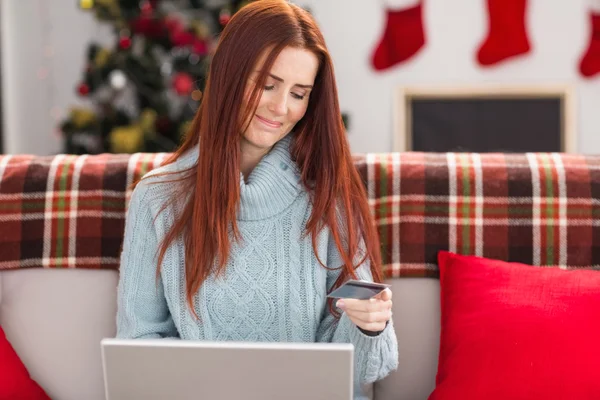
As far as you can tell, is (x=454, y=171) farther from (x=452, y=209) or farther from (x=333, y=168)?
(x=333, y=168)

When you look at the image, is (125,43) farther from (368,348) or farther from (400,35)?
(368,348)

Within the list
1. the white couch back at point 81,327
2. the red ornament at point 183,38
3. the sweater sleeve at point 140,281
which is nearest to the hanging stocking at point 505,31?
the red ornament at point 183,38

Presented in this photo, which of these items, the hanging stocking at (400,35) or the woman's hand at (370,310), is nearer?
the woman's hand at (370,310)

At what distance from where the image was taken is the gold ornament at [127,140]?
3.09 meters

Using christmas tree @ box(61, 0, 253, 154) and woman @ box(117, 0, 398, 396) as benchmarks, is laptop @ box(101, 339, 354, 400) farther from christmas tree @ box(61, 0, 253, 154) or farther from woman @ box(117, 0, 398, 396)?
christmas tree @ box(61, 0, 253, 154)

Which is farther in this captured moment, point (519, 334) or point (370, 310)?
point (519, 334)

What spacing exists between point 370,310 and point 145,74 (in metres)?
2.29

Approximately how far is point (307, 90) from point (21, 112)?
260cm

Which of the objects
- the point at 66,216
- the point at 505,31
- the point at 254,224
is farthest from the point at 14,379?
the point at 505,31

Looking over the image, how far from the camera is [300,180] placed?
1435 millimetres

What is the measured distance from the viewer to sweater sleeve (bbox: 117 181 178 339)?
4.52ft

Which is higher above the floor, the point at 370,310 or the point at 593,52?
the point at 593,52

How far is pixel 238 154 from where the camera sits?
1369 millimetres

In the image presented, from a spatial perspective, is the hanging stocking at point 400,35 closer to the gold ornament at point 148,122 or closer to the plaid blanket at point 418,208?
the gold ornament at point 148,122
